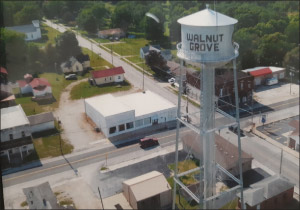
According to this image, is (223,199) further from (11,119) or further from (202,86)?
(11,119)

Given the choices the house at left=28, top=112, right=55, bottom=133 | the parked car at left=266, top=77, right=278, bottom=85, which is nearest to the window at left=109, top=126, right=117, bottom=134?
the house at left=28, top=112, right=55, bottom=133

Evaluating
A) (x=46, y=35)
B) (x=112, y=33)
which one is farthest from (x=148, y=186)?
(x=112, y=33)

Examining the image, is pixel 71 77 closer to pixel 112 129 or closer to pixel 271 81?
pixel 112 129

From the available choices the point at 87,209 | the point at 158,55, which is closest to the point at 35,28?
the point at 158,55

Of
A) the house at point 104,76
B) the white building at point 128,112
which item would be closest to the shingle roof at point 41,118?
the white building at point 128,112

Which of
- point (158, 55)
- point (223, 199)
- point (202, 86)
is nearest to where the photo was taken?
point (202, 86)

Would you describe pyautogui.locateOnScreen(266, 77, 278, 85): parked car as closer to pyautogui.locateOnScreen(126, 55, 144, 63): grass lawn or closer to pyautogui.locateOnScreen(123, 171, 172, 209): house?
pyautogui.locateOnScreen(126, 55, 144, 63): grass lawn

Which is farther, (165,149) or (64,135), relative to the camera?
(64,135)
